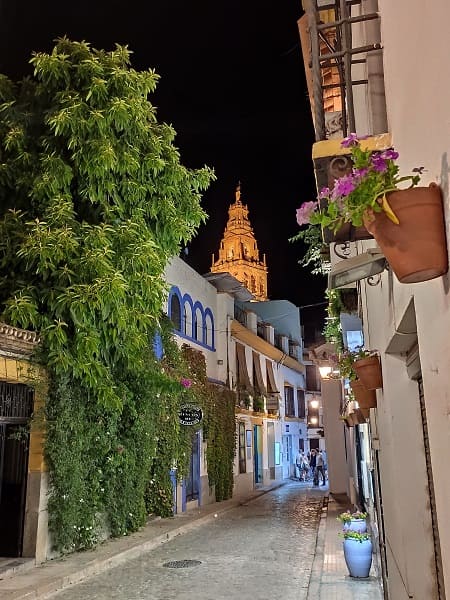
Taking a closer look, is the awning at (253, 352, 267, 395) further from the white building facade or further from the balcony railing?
the balcony railing

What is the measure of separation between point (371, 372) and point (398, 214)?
3.91 meters

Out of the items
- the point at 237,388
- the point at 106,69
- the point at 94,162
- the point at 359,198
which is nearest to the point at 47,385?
the point at 94,162

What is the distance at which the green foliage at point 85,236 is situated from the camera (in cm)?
1089

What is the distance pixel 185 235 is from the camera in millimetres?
13281

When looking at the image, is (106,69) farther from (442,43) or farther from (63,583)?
(442,43)

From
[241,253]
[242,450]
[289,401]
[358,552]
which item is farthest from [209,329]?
[241,253]

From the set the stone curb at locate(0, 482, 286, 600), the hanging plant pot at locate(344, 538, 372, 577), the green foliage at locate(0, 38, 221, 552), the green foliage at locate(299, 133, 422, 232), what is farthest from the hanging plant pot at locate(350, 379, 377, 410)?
the stone curb at locate(0, 482, 286, 600)

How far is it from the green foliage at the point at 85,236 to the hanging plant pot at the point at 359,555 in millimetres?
5427

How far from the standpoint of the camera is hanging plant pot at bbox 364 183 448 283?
2.10 m

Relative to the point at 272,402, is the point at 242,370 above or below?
above

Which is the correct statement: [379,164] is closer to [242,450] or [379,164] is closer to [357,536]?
[357,536]

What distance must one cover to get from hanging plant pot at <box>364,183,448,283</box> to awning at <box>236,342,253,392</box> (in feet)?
82.5

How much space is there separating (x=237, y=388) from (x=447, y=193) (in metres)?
25.0

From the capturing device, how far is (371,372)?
19.1ft
